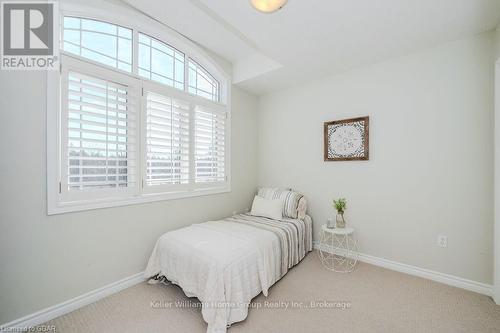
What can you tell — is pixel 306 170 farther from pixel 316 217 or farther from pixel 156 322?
pixel 156 322

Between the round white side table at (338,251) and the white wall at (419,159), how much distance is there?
185 millimetres

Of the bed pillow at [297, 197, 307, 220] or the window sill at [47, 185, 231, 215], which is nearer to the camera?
the window sill at [47, 185, 231, 215]

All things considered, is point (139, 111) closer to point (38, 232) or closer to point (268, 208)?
point (38, 232)

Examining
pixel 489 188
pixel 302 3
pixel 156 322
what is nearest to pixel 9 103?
pixel 156 322

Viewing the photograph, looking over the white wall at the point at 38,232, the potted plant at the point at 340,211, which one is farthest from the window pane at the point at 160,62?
the potted plant at the point at 340,211

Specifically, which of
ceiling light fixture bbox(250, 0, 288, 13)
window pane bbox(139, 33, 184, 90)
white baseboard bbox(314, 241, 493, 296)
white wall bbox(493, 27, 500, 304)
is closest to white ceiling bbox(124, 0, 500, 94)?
window pane bbox(139, 33, 184, 90)

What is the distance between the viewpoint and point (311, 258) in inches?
→ 110

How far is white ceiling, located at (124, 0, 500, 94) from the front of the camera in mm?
1774

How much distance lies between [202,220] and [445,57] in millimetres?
3344

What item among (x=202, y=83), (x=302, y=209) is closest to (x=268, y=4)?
(x=202, y=83)

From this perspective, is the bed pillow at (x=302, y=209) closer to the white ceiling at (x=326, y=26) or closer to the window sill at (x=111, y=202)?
the window sill at (x=111, y=202)

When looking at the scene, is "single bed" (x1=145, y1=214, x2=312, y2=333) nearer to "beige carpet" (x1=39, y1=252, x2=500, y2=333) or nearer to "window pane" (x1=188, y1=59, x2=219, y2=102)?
"beige carpet" (x1=39, y1=252, x2=500, y2=333)

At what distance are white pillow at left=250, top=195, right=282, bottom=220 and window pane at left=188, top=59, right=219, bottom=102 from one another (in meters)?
1.69

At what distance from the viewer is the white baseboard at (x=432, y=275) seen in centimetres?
202
